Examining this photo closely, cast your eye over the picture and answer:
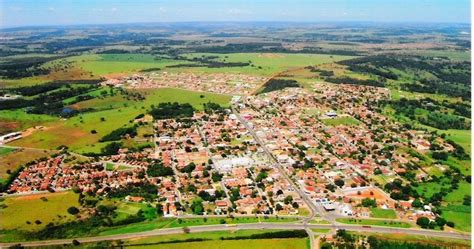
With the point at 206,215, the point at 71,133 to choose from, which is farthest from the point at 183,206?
the point at 71,133

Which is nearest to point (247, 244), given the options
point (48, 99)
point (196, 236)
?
point (196, 236)

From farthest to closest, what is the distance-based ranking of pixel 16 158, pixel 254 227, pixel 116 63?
1. pixel 116 63
2. pixel 16 158
3. pixel 254 227

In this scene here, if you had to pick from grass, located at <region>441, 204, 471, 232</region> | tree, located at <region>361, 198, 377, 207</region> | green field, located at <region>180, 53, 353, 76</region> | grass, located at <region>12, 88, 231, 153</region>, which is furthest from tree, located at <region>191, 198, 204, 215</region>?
green field, located at <region>180, 53, 353, 76</region>

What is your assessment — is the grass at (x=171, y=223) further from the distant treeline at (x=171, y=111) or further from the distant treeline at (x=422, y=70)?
the distant treeline at (x=422, y=70)

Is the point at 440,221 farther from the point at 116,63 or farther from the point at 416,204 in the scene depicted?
the point at 116,63

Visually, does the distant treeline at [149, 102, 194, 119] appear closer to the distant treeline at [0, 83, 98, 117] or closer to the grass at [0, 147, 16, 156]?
the distant treeline at [0, 83, 98, 117]
